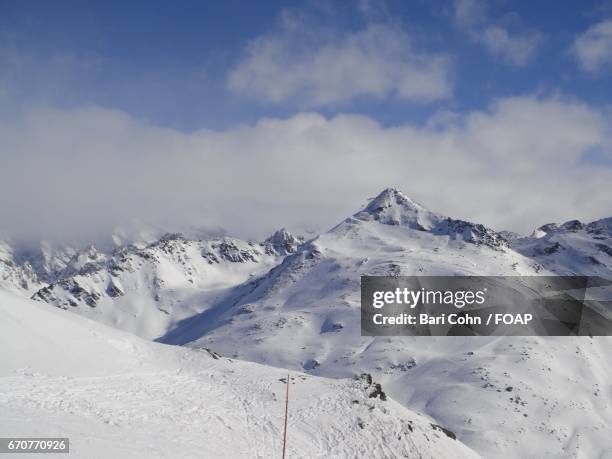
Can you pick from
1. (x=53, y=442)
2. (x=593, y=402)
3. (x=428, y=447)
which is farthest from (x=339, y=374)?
(x=53, y=442)

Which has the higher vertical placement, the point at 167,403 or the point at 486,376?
the point at 167,403

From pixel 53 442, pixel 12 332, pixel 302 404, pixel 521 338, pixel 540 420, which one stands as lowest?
pixel 540 420

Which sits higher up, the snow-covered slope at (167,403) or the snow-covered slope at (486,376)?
the snow-covered slope at (167,403)

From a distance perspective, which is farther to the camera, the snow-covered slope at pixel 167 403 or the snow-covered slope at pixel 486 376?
the snow-covered slope at pixel 486 376

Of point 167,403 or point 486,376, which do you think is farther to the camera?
point 486,376

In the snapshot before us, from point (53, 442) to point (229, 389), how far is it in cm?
1984

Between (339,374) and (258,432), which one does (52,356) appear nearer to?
(258,432)

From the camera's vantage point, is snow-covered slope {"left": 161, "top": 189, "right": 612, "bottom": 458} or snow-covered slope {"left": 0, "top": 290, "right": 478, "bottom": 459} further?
snow-covered slope {"left": 161, "top": 189, "right": 612, "bottom": 458}

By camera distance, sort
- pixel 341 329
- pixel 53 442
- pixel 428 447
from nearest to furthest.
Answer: pixel 53 442
pixel 428 447
pixel 341 329

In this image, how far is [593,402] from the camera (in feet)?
408

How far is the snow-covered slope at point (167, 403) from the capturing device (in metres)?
26.8

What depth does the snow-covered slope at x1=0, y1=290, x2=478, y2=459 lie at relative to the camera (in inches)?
1054

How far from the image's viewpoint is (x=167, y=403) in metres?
34.1

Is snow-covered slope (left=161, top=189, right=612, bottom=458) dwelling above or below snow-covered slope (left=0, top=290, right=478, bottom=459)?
below
